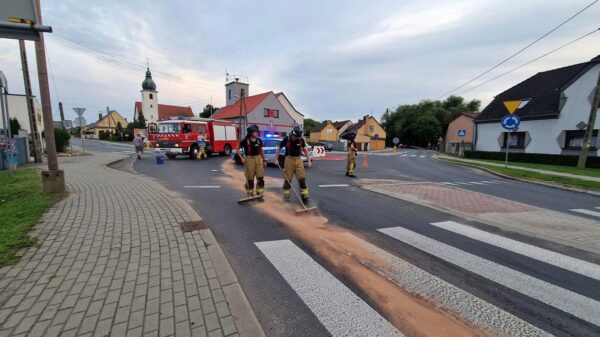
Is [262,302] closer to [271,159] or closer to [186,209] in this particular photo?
[186,209]

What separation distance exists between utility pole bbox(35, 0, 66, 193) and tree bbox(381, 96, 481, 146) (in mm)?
67254

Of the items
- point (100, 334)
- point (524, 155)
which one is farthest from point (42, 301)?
point (524, 155)

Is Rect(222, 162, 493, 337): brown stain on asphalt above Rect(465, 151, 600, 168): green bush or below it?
above

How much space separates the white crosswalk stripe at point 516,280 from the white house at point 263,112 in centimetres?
4003

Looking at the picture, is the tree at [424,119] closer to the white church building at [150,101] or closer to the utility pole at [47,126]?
the white church building at [150,101]

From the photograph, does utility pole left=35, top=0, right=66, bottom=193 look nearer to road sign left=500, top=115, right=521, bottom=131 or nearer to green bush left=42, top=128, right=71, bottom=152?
road sign left=500, top=115, right=521, bottom=131

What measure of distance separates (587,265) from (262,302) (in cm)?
437

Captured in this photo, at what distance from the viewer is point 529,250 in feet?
14.2

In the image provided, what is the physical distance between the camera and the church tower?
73.4 meters

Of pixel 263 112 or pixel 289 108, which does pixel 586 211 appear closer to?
pixel 263 112

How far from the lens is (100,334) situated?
88.4 inches

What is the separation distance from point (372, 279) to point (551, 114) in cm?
2773

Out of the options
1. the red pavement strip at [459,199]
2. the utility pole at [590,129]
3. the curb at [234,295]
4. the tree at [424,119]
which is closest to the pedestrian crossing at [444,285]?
the curb at [234,295]

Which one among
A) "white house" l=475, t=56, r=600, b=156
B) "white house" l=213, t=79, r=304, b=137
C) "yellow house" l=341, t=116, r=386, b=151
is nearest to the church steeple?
"white house" l=213, t=79, r=304, b=137
